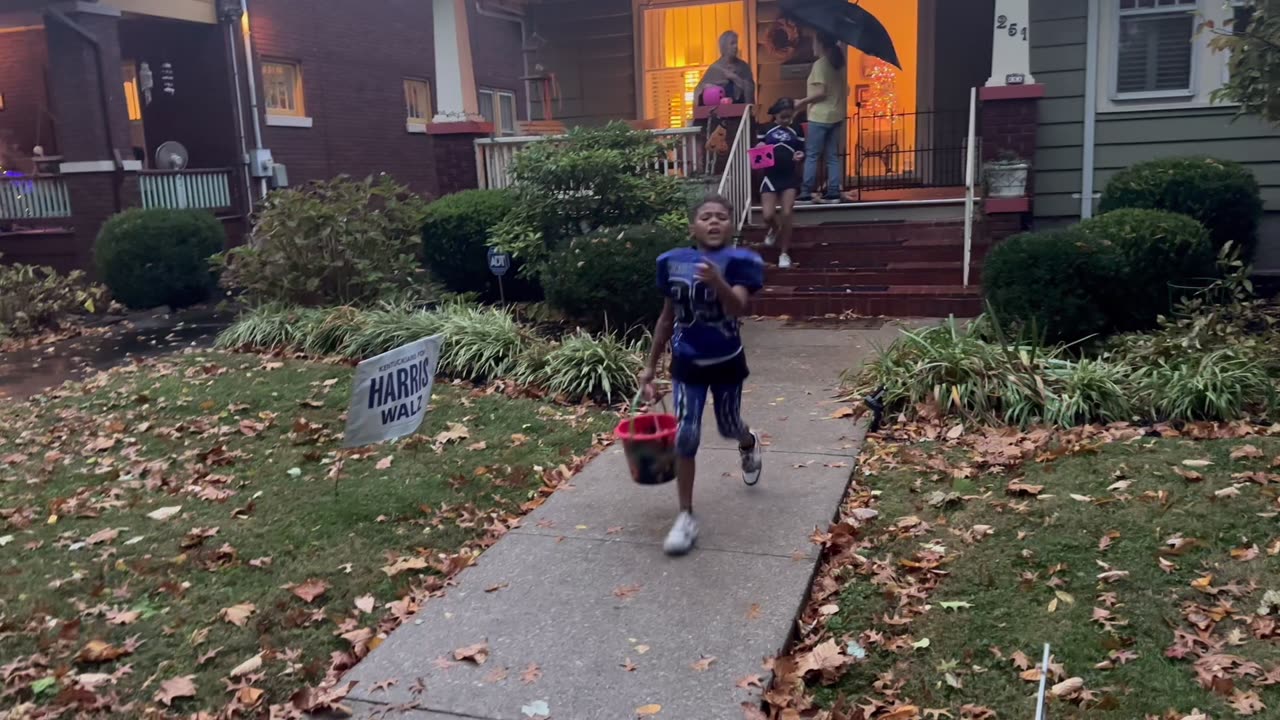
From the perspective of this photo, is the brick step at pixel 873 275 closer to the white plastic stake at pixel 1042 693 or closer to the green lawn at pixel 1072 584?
the green lawn at pixel 1072 584

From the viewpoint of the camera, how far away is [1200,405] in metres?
6.07

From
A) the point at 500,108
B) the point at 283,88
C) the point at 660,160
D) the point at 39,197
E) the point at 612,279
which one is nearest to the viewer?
the point at 612,279

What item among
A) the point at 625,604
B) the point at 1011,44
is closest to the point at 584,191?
the point at 1011,44

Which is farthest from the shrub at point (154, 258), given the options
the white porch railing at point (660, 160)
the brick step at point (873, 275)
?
the brick step at point (873, 275)

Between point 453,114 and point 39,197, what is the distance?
637 cm

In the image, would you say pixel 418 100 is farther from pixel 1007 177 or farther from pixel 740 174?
pixel 1007 177

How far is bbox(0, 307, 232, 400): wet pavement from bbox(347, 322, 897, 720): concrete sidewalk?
18.4 feet

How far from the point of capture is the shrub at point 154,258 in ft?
40.1

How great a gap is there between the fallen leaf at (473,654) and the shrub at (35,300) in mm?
9169

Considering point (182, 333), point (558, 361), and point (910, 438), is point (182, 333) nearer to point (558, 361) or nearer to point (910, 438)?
point (558, 361)

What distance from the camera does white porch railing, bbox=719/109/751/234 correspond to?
34.7ft

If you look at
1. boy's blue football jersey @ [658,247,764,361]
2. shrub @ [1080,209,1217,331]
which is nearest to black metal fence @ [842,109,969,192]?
shrub @ [1080,209,1217,331]

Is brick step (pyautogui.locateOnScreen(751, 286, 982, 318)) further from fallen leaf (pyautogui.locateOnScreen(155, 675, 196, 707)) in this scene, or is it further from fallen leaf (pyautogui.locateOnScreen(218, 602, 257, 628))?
fallen leaf (pyautogui.locateOnScreen(155, 675, 196, 707))

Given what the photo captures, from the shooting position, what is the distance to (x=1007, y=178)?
1004cm
